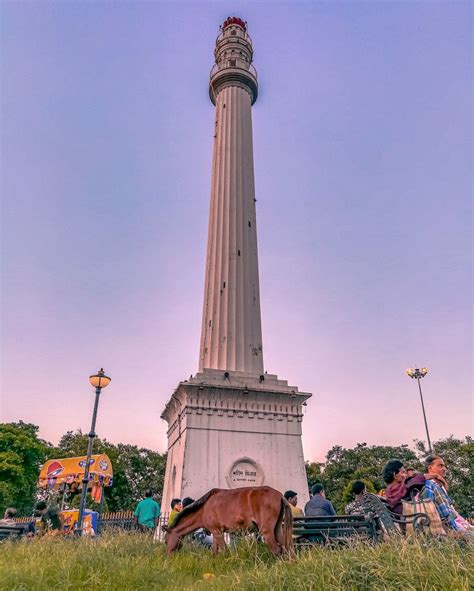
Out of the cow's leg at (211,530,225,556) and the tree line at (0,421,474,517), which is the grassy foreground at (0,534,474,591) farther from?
the tree line at (0,421,474,517)

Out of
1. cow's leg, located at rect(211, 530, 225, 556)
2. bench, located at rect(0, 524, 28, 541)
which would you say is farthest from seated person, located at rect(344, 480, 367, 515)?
bench, located at rect(0, 524, 28, 541)

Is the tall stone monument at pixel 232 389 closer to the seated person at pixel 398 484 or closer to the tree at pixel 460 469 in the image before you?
the seated person at pixel 398 484

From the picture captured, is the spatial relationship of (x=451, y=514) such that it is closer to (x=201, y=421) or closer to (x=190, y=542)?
(x=190, y=542)

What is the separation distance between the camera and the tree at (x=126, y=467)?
48700mm

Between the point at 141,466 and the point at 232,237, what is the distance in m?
38.8

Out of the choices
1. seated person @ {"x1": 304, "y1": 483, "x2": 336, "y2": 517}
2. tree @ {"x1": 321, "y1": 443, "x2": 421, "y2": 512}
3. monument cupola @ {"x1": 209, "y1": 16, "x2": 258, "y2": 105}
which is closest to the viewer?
seated person @ {"x1": 304, "y1": 483, "x2": 336, "y2": 517}

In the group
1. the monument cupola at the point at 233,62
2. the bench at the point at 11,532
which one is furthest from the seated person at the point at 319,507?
the monument cupola at the point at 233,62

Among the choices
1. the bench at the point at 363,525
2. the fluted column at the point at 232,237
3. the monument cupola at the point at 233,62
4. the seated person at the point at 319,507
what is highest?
the monument cupola at the point at 233,62

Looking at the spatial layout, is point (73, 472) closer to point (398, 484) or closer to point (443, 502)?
point (398, 484)

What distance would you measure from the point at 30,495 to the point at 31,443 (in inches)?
193

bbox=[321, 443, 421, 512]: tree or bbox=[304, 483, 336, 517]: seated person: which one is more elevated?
bbox=[321, 443, 421, 512]: tree

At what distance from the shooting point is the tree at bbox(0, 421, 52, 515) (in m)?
40.5

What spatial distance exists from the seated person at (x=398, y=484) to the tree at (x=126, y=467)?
152 ft

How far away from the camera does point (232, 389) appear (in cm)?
1656
